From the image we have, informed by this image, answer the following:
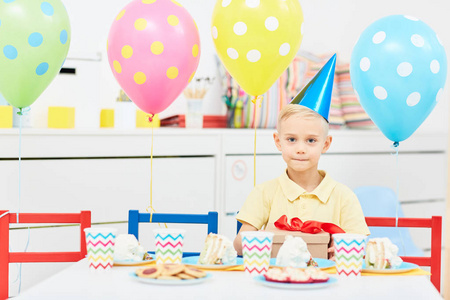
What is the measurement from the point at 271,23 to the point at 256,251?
76cm

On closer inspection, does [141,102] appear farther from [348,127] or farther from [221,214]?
[348,127]

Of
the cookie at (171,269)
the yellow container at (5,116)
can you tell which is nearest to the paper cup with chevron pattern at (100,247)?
the cookie at (171,269)

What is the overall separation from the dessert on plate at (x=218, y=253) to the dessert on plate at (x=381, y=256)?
0.99ft

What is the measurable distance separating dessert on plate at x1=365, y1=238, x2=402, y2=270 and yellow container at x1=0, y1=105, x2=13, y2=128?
1.77 m

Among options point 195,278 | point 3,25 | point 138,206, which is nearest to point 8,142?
point 138,206

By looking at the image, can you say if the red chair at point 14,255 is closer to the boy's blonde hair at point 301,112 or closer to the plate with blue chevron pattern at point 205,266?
the plate with blue chevron pattern at point 205,266

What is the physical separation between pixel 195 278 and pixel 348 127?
102 inches

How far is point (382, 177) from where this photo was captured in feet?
11.8

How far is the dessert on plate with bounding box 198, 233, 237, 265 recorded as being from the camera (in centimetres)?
149

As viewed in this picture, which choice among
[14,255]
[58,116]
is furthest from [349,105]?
[14,255]

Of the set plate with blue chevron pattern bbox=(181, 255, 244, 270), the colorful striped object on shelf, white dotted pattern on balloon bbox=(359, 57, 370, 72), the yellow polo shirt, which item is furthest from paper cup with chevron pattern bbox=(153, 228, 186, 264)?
the colorful striped object on shelf

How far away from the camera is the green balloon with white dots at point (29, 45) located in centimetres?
186

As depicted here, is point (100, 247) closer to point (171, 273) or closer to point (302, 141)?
point (171, 273)

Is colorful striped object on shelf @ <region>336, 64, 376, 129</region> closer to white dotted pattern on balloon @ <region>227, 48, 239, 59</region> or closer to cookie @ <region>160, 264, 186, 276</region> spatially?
white dotted pattern on balloon @ <region>227, 48, 239, 59</region>
